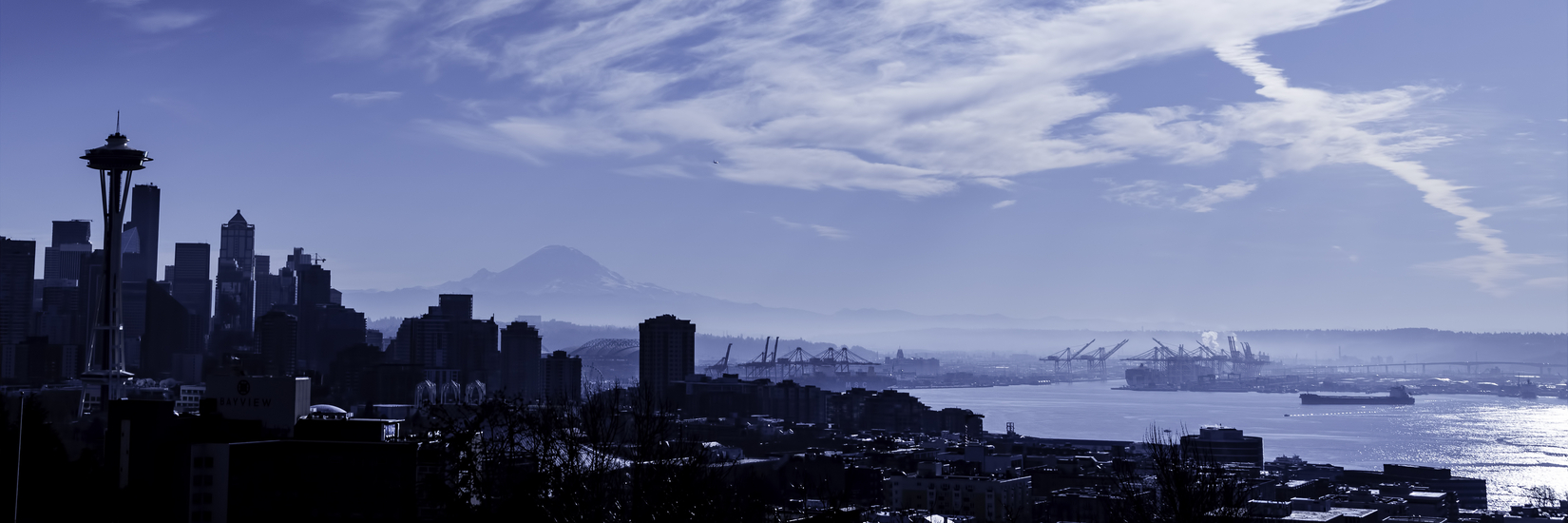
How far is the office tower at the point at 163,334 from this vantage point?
119ft

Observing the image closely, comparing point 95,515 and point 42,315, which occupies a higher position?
point 42,315

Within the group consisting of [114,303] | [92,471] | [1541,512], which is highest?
[114,303]

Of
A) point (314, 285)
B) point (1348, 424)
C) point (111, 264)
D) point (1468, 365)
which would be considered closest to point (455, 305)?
point (314, 285)

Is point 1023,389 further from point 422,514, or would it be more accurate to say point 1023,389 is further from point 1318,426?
point 422,514

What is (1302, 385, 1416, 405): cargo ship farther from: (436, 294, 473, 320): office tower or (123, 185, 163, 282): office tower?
(123, 185, 163, 282): office tower

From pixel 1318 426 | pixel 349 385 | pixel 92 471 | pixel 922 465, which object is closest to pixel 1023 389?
pixel 1318 426

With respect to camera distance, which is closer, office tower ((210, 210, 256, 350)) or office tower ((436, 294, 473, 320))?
office tower ((210, 210, 256, 350))

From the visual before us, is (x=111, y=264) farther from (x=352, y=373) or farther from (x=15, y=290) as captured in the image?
(x=15, y=290)

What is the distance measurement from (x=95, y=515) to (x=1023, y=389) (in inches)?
2749

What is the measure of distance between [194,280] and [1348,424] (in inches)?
1663

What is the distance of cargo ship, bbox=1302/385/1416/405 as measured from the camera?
179 feet

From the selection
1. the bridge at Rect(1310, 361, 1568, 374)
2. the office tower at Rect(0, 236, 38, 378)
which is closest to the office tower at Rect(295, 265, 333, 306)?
the office tower at Rect(0, 236, 38, 378)

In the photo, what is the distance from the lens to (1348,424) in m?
43.0

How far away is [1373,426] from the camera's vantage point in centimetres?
4119
